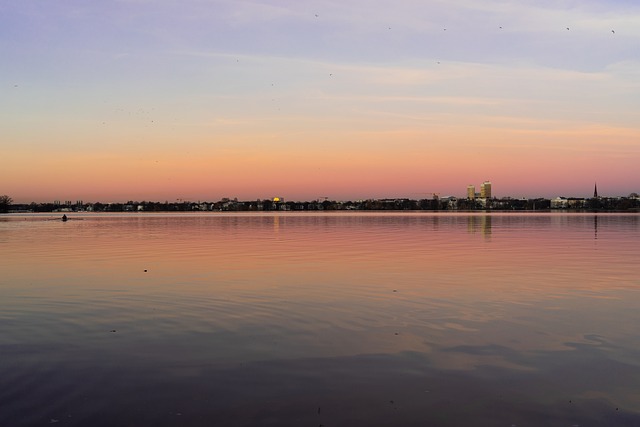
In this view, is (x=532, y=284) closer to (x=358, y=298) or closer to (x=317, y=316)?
(x=358, y=298)

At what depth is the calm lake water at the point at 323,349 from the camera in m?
8.89

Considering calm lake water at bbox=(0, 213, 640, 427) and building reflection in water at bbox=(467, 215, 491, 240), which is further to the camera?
building reflection in water at bbox=(467, 215, 491, 240)

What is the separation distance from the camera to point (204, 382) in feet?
33.5

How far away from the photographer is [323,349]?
40.9ft

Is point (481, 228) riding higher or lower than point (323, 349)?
lower

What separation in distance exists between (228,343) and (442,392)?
5.41 metres

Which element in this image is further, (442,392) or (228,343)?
(228,343)

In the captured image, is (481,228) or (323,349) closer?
(323,349)

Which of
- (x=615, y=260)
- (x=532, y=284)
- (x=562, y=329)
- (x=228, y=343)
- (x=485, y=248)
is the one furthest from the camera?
(x=485, y=248)

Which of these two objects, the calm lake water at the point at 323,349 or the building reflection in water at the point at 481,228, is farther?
the building reflection in water at the point at 481,228

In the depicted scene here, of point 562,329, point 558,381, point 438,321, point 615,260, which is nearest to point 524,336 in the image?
point 562,329

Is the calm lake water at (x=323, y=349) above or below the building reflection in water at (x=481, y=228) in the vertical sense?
above

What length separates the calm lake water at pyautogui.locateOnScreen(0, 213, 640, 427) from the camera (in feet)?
29.2

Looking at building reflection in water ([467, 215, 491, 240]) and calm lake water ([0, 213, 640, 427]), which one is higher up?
calm lake water ([0, 213, 640, 427])
